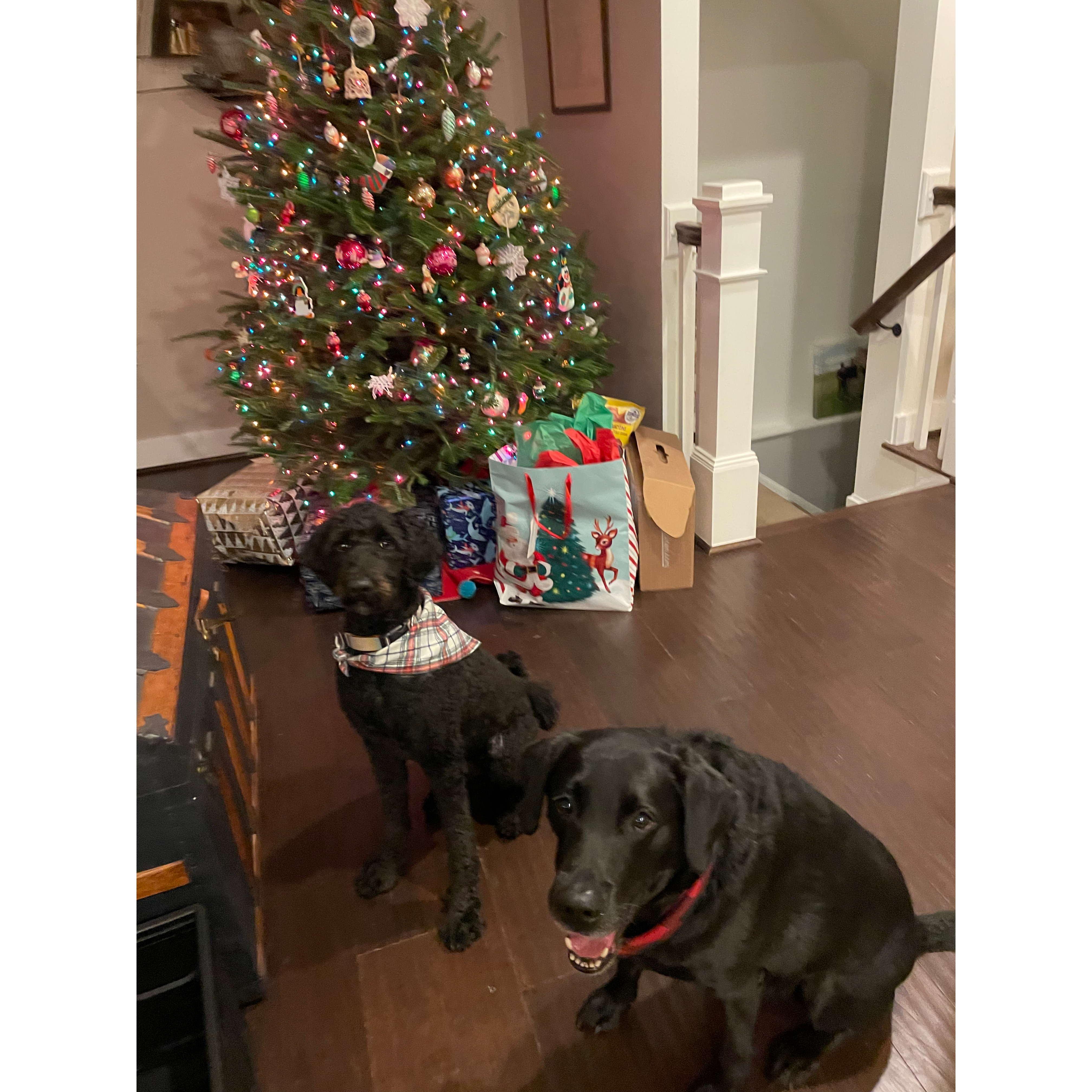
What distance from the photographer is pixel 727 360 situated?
7.47 ft

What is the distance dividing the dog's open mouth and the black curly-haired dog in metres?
0.46

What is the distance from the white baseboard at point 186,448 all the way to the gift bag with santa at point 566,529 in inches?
76.8

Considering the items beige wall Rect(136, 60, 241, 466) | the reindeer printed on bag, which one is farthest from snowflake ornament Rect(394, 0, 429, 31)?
beige wall Rect(136, 60, 241, 466)

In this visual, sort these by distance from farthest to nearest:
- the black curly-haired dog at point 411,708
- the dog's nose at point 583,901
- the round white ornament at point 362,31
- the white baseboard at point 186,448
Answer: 1. the white baseboard at point 186,448
2. the round white ornament at point 362,31
3. the black curly-haired dog at point 411,708
4. the dog's nose at point 583,901

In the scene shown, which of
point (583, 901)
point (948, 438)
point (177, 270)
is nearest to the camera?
point (583, 901)

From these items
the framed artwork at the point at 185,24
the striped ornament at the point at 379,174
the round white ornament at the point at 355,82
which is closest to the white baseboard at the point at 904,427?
the striped ornament at the point at 379,174

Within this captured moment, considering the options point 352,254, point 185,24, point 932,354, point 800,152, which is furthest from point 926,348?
point 185,24

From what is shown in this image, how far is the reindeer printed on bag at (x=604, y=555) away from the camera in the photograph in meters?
2.11

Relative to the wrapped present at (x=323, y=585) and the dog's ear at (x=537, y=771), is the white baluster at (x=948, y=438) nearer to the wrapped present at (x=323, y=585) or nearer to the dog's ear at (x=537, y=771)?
the wrapped present at (x=323, y=585)

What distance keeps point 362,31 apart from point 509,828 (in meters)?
1.96

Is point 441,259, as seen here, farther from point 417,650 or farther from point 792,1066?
point 792,1066
